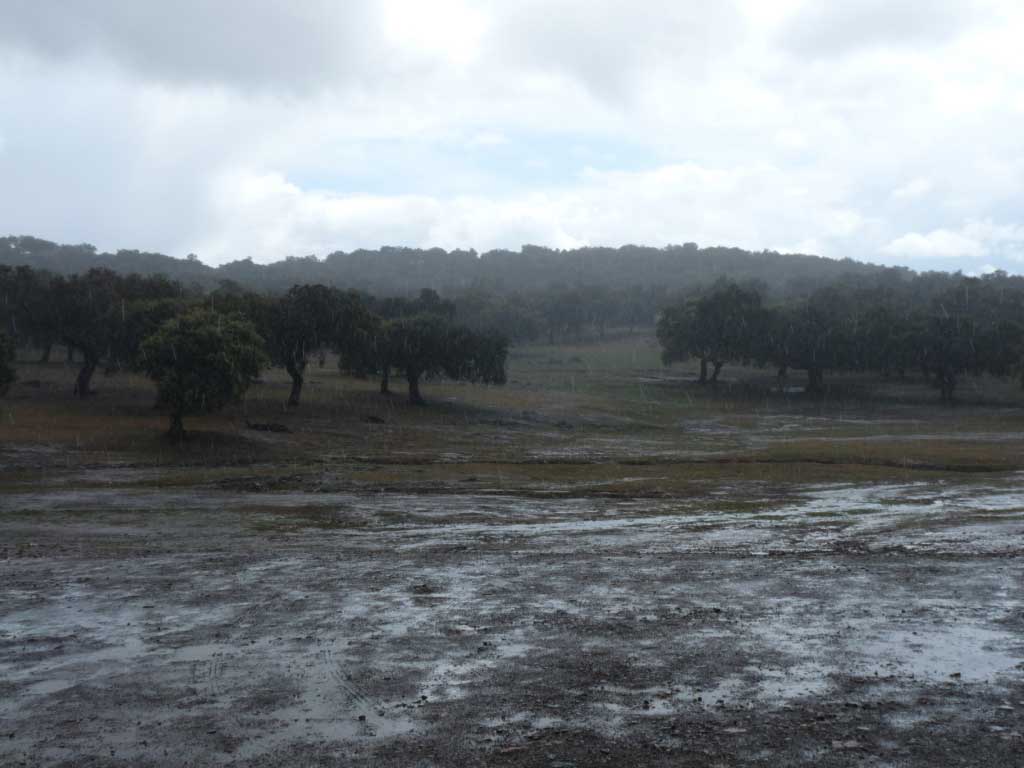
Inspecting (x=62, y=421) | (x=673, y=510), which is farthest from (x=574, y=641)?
(x=62, y=421)

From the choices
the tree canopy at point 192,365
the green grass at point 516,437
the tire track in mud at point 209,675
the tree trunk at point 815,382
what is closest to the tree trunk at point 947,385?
the green grass at point 516,437

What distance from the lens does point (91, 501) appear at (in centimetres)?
3469

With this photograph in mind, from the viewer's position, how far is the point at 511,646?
46.3 feet

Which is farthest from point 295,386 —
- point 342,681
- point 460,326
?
point 342,681

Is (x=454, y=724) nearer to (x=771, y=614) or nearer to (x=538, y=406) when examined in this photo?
(x=771, y=614)

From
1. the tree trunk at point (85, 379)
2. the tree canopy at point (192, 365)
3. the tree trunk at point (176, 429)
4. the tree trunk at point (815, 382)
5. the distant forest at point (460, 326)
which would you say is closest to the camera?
the tree canopy at point (192, 365)

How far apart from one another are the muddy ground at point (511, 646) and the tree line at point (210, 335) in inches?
1043

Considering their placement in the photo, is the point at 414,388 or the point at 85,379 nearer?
the point at 85,379

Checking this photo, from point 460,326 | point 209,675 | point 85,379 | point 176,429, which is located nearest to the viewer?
point 209,675

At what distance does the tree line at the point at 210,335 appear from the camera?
176 ft

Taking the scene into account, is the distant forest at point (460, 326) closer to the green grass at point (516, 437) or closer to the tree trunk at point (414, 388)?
the tree trunk at point (414, 388)

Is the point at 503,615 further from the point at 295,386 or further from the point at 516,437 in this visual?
the point at 295,386

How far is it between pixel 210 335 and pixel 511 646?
146 ft

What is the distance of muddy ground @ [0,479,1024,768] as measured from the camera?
396 inches
